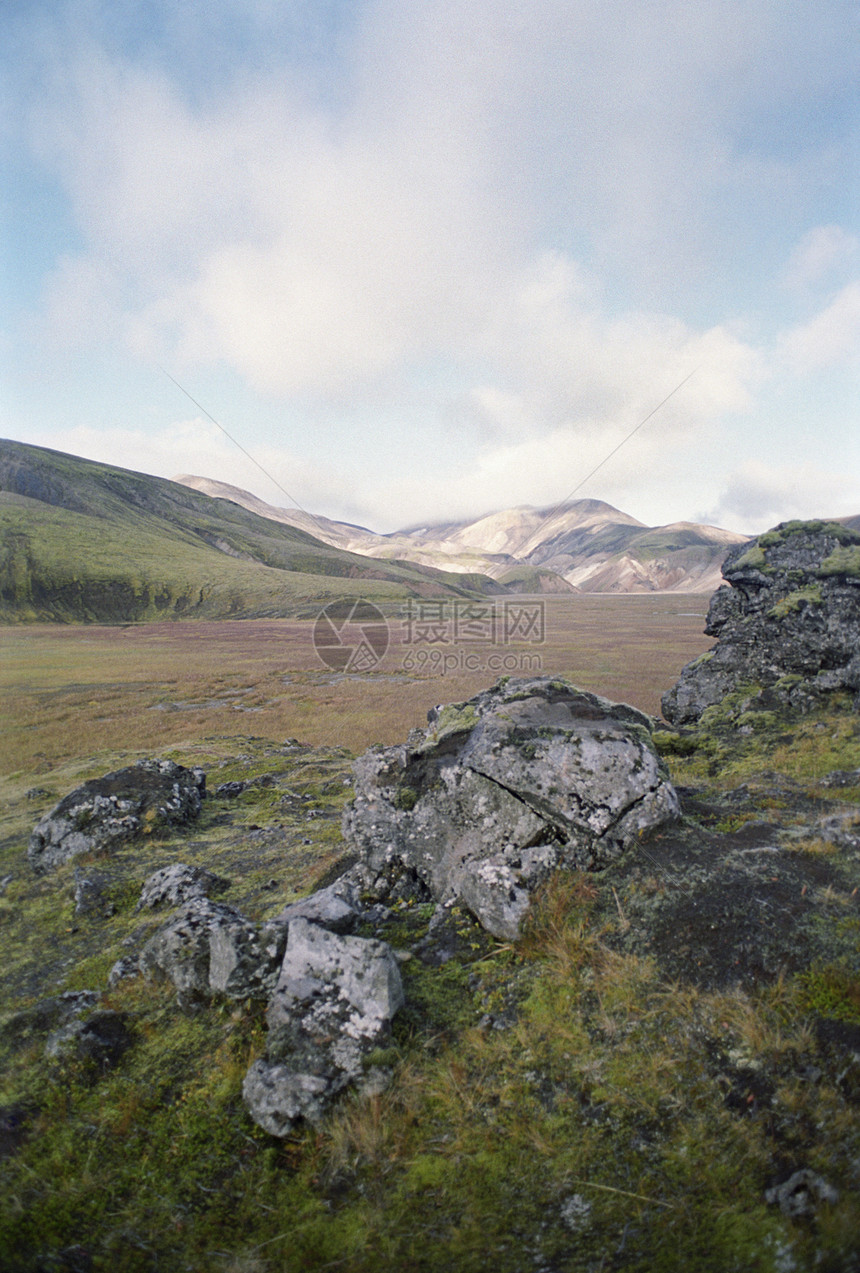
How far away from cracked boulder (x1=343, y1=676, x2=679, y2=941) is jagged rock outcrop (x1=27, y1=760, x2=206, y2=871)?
568 centimetres

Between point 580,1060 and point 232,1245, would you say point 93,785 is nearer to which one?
point 232,1245

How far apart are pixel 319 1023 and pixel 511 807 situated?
13.2ft

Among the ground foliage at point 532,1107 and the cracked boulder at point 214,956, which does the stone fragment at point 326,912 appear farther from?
the ground foliage at point 532,1107

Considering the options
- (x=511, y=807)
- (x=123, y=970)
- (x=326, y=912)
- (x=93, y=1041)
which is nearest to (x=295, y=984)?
(x=326, y=912)

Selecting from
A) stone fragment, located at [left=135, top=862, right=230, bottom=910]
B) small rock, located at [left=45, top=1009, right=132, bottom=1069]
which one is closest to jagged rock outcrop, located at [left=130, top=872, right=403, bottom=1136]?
small rock, located at [left=45, top=1009, right=132, bottom=1069]

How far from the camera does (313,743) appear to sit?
2536 centimetres

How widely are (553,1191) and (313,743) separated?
874 inches

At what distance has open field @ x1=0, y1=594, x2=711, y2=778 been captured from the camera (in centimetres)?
2699

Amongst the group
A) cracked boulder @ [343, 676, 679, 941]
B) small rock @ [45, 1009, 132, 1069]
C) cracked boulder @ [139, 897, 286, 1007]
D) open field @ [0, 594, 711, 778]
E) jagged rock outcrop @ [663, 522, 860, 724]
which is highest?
jagged rock outcrop @ [663, 522, 860, 724]

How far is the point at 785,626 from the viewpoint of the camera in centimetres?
1725

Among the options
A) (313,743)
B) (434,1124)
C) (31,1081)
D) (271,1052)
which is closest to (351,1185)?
(434,1124)

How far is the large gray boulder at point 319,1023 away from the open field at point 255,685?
1862cm

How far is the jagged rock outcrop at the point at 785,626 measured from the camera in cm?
1600

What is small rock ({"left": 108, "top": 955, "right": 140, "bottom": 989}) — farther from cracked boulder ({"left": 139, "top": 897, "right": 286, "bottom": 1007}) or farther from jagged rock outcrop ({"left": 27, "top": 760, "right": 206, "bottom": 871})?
jagged rock outcrop ({"left": 27, "top": 760, "right": 206, "bottom": 871})
